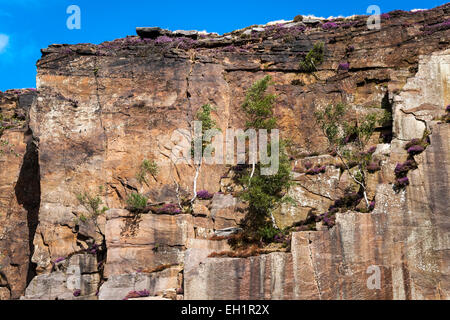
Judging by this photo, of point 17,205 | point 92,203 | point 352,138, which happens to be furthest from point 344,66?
point 17,205

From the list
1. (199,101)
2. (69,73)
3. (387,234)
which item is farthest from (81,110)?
(387,234)

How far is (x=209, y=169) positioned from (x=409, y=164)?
16424mm

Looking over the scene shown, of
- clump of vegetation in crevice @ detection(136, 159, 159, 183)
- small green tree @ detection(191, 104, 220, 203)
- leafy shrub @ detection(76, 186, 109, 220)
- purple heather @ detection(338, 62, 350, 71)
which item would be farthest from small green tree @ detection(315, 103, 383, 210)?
leafy shrub @ detection(76, 186, 109, 220)

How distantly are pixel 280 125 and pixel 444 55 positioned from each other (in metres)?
14.0

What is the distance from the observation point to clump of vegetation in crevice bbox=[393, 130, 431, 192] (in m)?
33.4

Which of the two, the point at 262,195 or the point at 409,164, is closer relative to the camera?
the point at 409,164

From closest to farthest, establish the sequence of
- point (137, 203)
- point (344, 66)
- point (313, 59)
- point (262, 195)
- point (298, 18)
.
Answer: point (262, 195) < point (137, 203) < point (344, 66) < point (313, 59) < point (298, 18)

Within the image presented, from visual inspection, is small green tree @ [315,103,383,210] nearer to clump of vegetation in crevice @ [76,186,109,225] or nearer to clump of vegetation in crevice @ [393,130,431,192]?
clump of vegetation in crevice @ [393,130,431,192]

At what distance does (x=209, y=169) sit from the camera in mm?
44531

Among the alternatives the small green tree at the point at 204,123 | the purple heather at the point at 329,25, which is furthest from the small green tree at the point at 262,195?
the purple heather at the point at 329,25

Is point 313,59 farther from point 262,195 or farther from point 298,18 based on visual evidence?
point 262,195

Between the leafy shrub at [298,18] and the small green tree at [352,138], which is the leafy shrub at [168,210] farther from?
the leafy shrub at [298,18]

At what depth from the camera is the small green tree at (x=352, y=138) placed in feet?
122

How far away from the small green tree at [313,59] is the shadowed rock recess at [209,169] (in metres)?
0.84
